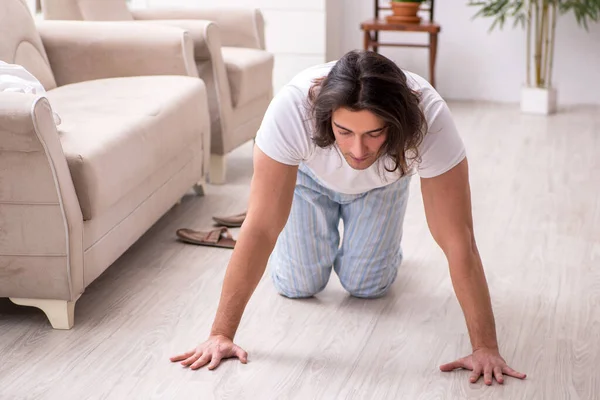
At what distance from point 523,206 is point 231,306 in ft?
5.16

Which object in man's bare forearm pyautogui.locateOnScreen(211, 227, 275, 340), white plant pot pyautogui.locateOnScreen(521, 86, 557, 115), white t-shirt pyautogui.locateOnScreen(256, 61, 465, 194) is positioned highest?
white t-shirt pyautogui.locateOnScreen(256, 61, 465, 194)

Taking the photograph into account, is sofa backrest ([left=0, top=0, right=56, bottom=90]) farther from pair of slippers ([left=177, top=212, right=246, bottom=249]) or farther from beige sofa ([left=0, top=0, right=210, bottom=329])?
pair of slippers ([left=177, top=212, right=246, bottom=249])

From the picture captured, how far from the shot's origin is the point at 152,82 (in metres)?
3.00

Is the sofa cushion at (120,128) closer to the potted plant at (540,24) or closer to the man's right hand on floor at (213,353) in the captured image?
the man's right hand on floor at (213,353)

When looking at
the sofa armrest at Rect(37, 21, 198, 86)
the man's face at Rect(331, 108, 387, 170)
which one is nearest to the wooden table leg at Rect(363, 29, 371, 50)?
the sofa armrest at Rect(37, 21, 198, 86)

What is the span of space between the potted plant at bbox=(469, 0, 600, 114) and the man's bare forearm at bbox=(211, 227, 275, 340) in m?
3.02

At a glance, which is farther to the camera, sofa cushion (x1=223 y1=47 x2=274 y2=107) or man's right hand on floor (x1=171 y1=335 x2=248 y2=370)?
sofa cushion (x1=223 y1=47 x2=274 y2=107)

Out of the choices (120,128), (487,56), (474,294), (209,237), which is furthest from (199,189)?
(487,56)

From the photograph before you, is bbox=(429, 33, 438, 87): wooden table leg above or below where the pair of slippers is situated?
above

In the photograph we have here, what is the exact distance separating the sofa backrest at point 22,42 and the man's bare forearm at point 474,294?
1.62 meters

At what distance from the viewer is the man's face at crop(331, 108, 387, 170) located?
1.63m

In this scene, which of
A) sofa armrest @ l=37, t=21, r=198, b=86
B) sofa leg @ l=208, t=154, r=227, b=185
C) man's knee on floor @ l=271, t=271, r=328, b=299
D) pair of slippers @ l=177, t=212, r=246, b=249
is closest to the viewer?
man's knee on floor @ l=271, t=271, r=328, b=299

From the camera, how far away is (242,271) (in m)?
1.88

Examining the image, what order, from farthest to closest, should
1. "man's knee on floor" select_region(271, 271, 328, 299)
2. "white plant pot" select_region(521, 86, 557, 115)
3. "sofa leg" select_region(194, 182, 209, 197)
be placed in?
1. "white plant pot" select_region(521, 86, 557, 115)
2. "sofa leg" select_region(194, 182, 209, 197)
3. "man's knee on floor" select_region(271, 271, 328, 299)
